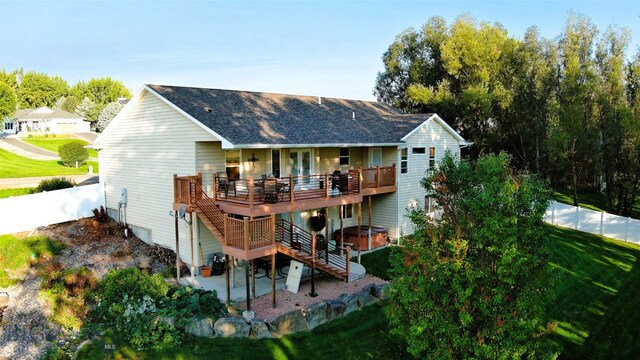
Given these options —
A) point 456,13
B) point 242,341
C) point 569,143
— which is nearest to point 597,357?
point 242,341

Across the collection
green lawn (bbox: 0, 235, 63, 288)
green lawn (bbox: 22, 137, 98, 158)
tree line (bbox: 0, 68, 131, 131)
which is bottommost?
green lawn (bbox: 0, 235, 63, 288)

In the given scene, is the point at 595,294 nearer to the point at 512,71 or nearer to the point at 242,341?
the point at 242,341

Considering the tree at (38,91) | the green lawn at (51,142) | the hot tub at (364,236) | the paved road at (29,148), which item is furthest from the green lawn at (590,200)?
the tree at (38,91)

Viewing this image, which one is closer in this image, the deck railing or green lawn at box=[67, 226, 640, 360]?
green lawn at box=[67, 226, 640, 360]

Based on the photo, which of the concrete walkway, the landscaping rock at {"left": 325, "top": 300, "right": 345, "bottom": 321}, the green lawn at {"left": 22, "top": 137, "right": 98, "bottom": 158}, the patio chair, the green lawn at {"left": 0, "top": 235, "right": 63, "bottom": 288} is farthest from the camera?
the green lawn at {"left": 22, "top": 137, "right": 98, "bottom": 158}

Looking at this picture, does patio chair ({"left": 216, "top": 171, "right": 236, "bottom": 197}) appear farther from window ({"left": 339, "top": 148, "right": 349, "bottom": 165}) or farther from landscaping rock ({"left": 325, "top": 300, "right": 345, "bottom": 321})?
window ({"left": 339, "top": 148, "right": 349, "bottom": 165})

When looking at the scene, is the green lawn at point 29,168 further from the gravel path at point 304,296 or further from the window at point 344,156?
the gravel path at point 304,296

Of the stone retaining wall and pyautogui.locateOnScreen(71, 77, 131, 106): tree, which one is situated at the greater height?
pyautogui.locateOnScreen(71, 77, 131, 106): tree

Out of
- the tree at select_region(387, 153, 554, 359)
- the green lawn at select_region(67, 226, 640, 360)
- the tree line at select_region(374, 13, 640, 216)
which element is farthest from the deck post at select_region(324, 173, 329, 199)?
the tree line at select_region(374, 13, 640, 216)

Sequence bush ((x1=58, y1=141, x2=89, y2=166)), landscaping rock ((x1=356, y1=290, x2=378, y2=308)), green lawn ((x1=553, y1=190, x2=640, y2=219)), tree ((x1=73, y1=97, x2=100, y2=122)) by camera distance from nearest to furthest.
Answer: landscaping rock ((x1=356, y1=290, x2=378, y2=308))
green lawn ((x1=553, y1=190, x2=640, y2=219))
bush ((x1=58, y1=141, x2=89, y2=166))
tree ((x1=73, y1=97, x2=100, y2=122))
